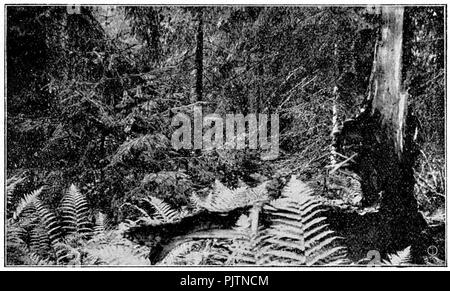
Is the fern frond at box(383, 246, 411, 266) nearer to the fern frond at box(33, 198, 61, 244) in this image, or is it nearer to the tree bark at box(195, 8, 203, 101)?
the tree bark at box(195, 8, 203, 101)

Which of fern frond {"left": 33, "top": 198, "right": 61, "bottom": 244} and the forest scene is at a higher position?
the forest scene

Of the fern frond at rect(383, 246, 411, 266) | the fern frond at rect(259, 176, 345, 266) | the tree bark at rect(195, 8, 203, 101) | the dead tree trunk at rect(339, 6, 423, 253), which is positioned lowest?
the fern frond at rect(383, 246, 411, 266)

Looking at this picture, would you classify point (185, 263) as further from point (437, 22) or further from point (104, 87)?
point (437, 22)

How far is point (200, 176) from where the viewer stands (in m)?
4.25

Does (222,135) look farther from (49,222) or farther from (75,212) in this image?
(49,222)

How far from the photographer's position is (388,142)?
13.9 ft

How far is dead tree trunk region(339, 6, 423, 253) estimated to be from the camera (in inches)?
166

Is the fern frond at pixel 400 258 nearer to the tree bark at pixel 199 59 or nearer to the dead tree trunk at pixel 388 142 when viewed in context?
the dead tree trunk at pixel 388 142

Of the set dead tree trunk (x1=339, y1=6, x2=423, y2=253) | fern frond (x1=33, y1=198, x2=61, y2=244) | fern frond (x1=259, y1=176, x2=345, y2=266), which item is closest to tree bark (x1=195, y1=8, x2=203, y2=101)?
fern frond (x1=259, y1=176, x2=345, y2=266)

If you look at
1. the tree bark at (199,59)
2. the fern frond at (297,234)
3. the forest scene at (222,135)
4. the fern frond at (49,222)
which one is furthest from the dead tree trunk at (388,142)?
the fern frond at (49,222)

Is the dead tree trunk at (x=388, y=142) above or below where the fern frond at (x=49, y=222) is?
above

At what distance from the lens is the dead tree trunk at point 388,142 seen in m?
4.21

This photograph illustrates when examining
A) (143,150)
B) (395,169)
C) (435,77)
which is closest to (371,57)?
(435,77)

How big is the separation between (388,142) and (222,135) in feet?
3.82
